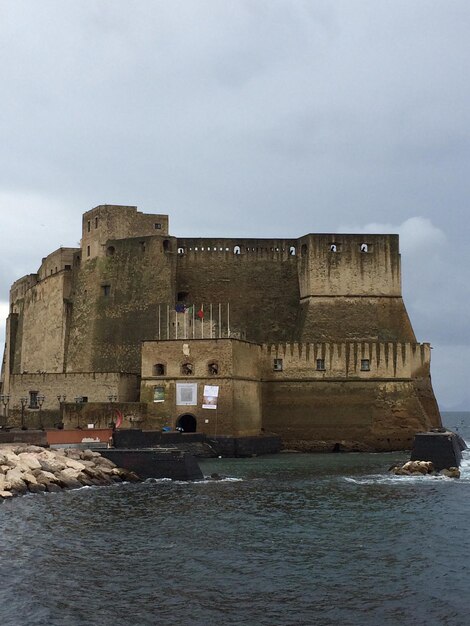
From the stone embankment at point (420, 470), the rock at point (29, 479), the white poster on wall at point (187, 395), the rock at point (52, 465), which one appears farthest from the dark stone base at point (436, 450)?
the rock at point (29, 479)

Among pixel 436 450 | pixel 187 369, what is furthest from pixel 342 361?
pixel 436 450

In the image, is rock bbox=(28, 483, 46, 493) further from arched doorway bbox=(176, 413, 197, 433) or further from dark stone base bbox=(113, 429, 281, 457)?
arched doorway bbox=(176, 413, 197, 433)

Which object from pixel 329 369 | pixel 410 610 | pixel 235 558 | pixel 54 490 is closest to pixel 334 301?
pixel 329 369

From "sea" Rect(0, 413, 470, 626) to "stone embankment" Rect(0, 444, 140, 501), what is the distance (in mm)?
920

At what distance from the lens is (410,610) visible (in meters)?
12.6

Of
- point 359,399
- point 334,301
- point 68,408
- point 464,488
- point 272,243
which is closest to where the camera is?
point 464,488

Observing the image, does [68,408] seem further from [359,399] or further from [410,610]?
[410,610]

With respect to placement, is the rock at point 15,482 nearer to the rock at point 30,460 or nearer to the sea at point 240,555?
the sea at point 240,555

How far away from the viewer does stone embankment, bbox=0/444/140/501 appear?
25.1m

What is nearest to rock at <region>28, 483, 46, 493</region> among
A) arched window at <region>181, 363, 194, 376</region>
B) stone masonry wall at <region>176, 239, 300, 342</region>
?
arched window at <region>181, 363, 194, 376</region>

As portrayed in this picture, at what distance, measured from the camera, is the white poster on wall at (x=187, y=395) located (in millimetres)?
36562

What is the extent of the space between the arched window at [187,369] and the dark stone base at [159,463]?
8690mm

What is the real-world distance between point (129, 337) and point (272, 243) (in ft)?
30.7

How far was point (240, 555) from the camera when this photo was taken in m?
16.2
